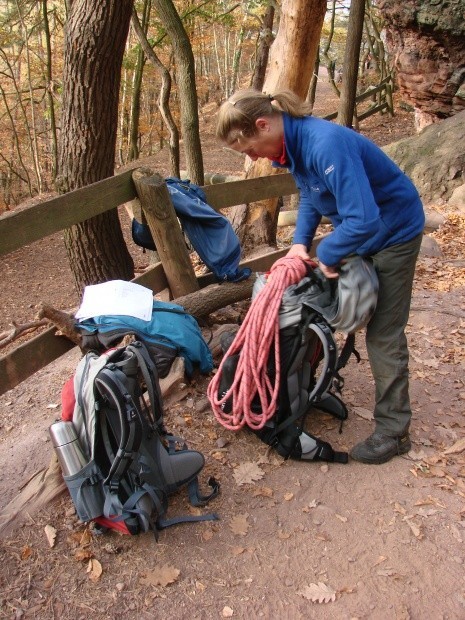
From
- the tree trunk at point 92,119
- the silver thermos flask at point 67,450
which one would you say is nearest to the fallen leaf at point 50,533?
the silver thermos flask at point 67,450

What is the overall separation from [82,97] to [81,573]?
3.98 m

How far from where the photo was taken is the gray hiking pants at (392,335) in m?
2.78

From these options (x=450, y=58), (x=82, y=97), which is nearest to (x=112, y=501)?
(x=82, y=97)

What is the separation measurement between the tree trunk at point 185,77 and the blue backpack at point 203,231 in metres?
3.99

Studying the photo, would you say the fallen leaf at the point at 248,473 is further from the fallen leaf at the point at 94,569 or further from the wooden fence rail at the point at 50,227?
the wooden fence rail at the point at 50,227

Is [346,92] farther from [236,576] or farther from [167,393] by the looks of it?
[236,576]

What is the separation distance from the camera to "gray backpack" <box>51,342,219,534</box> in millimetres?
2418

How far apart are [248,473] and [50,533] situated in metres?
1.06

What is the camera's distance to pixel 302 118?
254 cm

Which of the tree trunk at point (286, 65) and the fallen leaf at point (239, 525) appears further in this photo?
the tree trunk at point (286, 65)

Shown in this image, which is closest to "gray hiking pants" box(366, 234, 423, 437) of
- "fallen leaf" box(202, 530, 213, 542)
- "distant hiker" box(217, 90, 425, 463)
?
"distant hiker" box(217, 90, 425, 463)

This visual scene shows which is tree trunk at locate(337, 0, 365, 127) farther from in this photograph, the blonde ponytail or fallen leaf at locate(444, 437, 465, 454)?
fallen leaf at locate(444, 437, 465, 454)

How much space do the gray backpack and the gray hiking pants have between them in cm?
117

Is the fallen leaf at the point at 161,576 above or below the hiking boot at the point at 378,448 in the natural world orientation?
above
